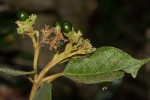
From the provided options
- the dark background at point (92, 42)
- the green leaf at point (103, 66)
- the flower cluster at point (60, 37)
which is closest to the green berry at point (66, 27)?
the flower cluster at point (60, 37)

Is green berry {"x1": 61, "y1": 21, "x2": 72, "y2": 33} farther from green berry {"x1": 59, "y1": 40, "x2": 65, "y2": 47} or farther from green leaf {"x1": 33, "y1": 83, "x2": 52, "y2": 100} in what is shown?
green leaf {"x1": 33, "y1": 83, "x2": 52, "y2": 100}

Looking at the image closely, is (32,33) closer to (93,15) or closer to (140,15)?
(93,15)

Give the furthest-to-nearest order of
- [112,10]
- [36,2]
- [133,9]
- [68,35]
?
[133,9]
[36,2]
[112,10]
[68,35]

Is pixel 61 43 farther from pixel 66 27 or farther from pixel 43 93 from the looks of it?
pixel 43 93

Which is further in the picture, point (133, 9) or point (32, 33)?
point (133, 9)

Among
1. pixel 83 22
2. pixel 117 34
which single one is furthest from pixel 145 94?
pixel 83 22

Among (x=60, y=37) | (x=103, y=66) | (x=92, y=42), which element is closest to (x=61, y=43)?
(x=60, y=37)

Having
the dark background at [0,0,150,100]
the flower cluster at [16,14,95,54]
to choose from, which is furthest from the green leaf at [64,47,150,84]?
the dark background at [0,0,150,100]
